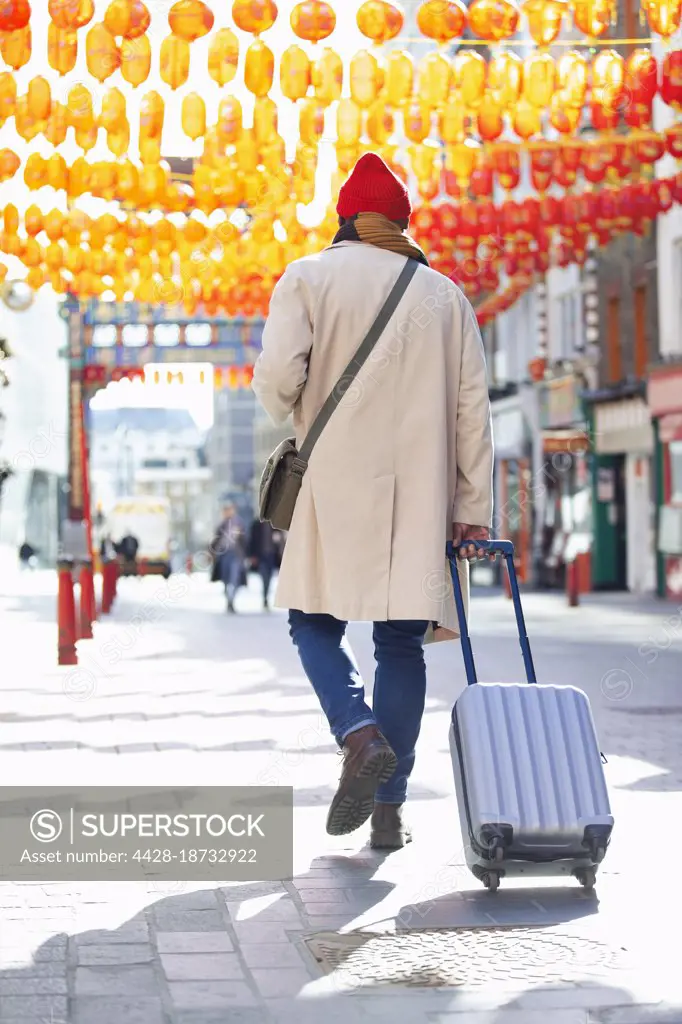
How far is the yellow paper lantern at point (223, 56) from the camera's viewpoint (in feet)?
41.4

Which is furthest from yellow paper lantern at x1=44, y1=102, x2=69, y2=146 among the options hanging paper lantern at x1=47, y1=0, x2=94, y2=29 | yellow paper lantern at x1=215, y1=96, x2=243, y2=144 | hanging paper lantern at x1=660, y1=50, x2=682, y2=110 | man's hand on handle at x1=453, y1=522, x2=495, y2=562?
man's hand on handle at x1=453, y1=522, x2=495, y2=562

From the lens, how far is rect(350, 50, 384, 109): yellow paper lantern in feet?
44.6

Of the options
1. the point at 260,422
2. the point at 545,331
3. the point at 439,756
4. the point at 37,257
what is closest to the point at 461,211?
the point at 37,257

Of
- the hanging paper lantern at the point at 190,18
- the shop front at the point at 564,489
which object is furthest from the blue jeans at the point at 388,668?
the shop front at the point at 564,489

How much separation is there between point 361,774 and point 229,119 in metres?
10.8

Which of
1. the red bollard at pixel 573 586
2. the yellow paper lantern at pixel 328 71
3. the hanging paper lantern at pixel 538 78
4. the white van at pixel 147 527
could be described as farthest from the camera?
the white van at pixel 147 527

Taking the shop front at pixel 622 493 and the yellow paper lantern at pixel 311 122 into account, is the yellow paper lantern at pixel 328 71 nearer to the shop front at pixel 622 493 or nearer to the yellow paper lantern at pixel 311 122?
the yellow paper lantern at pixel 311 122

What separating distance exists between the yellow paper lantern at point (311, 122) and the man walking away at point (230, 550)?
12.0 m

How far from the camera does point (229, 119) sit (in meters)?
15.2

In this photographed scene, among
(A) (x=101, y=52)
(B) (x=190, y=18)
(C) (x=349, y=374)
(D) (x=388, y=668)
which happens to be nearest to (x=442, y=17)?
(B) (x=190, y=18)

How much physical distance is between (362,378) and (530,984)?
2.10m

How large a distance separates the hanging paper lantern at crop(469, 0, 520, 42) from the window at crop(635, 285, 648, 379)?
20587 millimetres

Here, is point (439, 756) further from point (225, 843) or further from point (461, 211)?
point (461, 211)

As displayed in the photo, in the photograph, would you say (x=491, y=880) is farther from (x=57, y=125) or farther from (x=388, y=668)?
(x=57, y=125)
